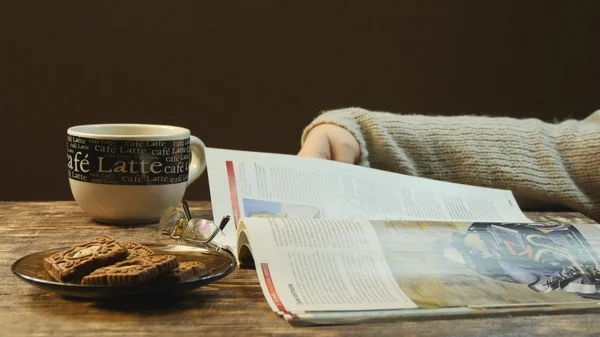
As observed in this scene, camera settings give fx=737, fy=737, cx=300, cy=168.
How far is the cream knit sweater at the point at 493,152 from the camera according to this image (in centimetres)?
119

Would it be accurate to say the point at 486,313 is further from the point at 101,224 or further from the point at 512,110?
the point at 512,110

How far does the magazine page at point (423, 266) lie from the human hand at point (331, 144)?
382mm

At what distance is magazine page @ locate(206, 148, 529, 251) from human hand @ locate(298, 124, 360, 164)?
11 cm

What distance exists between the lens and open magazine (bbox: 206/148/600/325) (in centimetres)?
59

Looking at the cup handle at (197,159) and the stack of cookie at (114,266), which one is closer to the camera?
the stack of cookie at (114,266)

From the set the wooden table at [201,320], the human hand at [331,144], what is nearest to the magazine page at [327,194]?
the human hand at [331,144]

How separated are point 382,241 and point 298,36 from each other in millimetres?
1702

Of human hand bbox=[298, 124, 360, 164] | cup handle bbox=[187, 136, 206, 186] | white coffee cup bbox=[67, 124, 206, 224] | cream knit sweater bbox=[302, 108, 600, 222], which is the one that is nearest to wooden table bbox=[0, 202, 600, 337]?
white coffee cup bbox=[67, 124, 206, 224]

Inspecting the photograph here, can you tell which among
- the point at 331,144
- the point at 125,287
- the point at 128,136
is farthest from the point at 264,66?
the point at 125,287

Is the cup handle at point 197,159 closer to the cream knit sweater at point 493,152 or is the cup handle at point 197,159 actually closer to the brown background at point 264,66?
the cream knit sweater at point 493,152

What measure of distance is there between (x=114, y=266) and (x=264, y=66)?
1813 mm

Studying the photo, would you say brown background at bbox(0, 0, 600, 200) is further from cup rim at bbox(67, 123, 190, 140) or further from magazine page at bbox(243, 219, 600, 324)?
magazine page at bbox(243, 219, 600, 324)

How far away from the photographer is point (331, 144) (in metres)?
1.16

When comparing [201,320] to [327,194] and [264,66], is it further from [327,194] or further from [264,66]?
[264,66]
